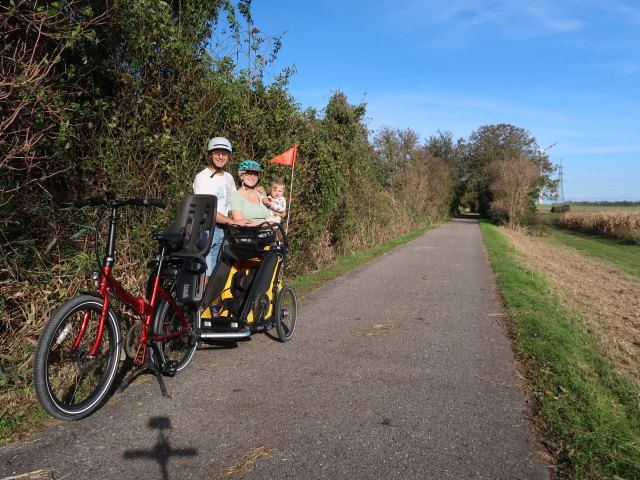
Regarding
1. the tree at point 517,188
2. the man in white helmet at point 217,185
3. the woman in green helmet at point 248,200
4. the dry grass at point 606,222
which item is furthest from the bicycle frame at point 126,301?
the tree at point 517,188

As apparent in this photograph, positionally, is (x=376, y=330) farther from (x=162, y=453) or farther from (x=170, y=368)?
(x=162, y=453)

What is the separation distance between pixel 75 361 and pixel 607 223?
40941 millimetres

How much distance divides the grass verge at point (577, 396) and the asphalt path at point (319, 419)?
196 millimetres

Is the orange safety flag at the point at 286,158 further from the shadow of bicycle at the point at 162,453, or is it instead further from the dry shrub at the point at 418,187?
the dry shrub at the point at 418,187

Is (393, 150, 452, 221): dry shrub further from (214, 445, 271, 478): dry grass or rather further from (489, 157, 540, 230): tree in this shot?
(214, 445, 271, 478): dry grass

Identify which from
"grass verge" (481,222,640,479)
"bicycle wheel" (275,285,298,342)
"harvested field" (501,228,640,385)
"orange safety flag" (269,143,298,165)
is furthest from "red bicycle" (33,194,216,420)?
"harvested field" (501,228,640,385)

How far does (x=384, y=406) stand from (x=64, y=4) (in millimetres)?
3978

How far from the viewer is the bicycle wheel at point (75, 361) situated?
279 centimetres

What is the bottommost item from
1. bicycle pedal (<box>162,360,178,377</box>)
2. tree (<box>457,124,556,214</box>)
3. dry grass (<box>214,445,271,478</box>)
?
dry grass (<box>214,445,271,478</box>)

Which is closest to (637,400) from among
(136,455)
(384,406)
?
(384,406)

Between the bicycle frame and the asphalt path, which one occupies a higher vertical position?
the bicycle frame

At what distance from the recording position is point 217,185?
4863 mm

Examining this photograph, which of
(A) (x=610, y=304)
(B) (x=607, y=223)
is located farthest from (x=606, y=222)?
(A) (x=610, y=304)

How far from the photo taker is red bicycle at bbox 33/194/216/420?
2.96 metres
